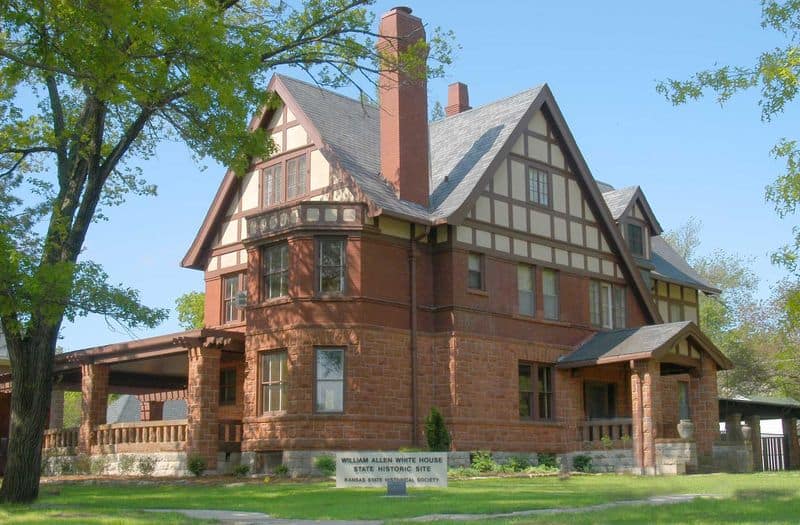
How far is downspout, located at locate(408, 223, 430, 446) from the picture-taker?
89.0ft

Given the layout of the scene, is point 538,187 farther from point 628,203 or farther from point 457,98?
point 457,98

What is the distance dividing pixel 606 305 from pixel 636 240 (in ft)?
14.0

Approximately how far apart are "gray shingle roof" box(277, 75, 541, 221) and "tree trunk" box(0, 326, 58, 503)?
10417 millimetres

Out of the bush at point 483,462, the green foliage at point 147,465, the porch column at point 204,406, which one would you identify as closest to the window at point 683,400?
the bush at point 483,462

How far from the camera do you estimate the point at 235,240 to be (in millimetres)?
32375

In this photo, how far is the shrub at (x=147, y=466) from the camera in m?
27.9

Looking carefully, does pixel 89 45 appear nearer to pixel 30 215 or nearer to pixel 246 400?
pixel 30 215

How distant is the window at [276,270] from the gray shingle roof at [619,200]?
13.0 meters

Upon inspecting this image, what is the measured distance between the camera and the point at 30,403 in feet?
60.6

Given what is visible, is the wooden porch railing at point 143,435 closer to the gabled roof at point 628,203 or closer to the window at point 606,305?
the window at point 606,305

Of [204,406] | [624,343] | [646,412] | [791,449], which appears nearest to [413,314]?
[204,406]

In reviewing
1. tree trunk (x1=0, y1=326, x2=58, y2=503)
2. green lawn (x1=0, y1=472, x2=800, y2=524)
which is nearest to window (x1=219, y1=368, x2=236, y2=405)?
green lawn (x1=0, y1=472, x2=800, y2=524)

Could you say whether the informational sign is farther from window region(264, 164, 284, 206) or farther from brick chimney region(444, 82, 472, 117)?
brick chimney region(444, 82, 472, 117)

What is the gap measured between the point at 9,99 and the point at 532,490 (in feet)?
42.0
